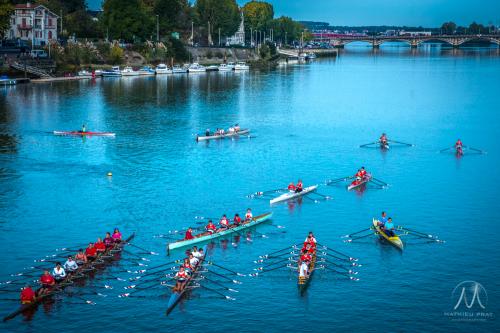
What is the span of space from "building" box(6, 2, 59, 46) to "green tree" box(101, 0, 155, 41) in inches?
659

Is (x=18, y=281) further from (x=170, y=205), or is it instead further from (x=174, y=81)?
(x=174, y=81)

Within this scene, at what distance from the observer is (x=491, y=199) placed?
6047 cm

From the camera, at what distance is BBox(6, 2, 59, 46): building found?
150625 mm

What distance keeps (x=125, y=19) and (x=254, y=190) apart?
385ft

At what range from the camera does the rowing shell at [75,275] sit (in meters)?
36.9

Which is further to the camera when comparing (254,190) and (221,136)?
(221,136)

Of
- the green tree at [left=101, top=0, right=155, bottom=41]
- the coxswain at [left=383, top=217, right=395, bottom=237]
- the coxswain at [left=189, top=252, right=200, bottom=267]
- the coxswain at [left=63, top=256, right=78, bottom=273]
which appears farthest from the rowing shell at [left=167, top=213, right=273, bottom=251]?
the green tree at [left=101, top=0, right=155, bottom=41]

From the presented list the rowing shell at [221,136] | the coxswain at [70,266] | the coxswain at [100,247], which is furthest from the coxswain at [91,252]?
the rowing shell at [221,136]

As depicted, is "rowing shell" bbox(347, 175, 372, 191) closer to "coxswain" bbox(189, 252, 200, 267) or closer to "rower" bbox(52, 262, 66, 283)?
"coxswain" bbox(189, 252, 200, 267)

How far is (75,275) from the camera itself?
1599 inches

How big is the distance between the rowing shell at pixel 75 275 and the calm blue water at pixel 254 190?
73 cm

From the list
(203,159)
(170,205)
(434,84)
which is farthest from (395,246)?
(434,84)

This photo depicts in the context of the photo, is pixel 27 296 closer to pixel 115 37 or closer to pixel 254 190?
pixel 254 190

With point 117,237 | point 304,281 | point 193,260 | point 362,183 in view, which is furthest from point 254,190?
point 304,281
